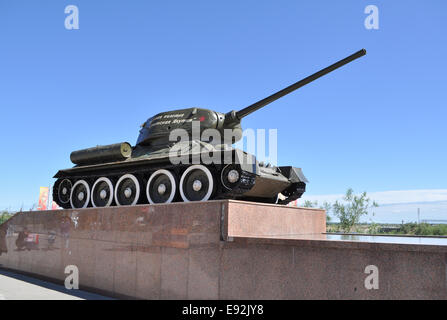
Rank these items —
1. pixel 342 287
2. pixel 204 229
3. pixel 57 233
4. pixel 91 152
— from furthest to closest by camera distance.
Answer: pixel 91 152
pixel 57 233
pixel 204 229
pixel 342 287

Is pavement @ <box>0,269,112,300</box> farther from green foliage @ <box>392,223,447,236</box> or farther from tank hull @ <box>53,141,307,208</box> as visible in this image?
green foliage @ <box>392,223,447,236</box>

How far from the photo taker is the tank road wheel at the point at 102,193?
11.9m

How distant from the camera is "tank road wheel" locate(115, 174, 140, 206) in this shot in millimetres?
11141

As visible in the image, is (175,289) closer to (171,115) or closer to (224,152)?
(224,152)

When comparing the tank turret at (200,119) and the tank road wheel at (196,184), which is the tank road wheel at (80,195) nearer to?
the tank turret at (200,119)

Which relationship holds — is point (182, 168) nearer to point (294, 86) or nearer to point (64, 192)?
point (294, 86)

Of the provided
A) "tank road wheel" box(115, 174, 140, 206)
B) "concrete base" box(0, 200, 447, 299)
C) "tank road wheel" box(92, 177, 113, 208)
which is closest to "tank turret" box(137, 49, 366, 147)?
"tank road wheel" box(115, 174, 140, 206)

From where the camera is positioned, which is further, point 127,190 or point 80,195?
point 80,195

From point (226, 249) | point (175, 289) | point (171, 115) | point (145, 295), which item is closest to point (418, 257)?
point (226, 249)

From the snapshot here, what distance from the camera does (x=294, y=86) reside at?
37.0 ft

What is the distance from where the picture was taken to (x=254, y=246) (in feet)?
22.6

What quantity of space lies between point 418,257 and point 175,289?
4.58 meters

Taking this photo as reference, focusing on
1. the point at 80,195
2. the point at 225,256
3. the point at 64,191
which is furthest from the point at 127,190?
the point at 225,256

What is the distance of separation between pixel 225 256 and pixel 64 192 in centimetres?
847
